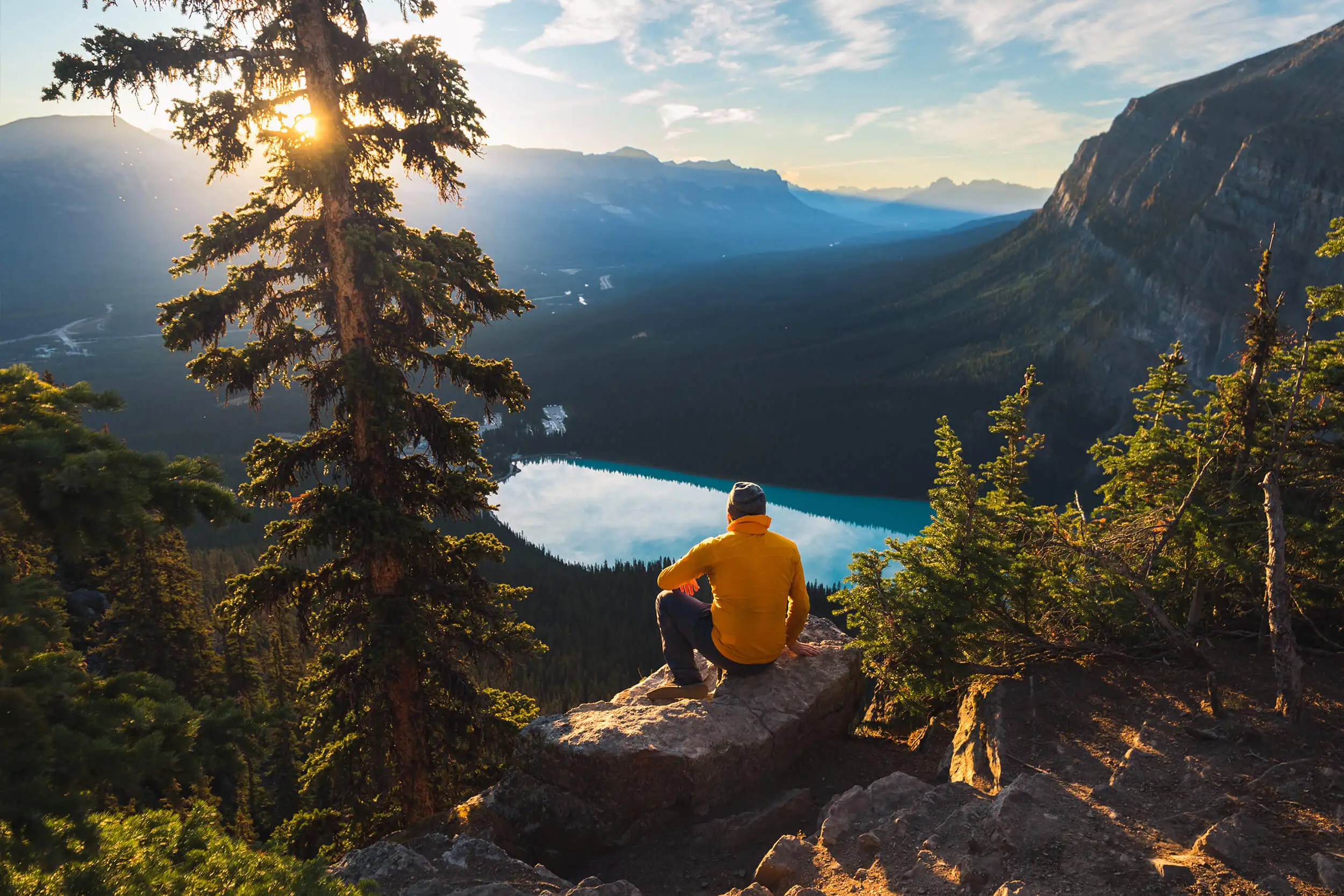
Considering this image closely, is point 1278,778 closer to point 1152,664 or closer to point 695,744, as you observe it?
point 1152,664

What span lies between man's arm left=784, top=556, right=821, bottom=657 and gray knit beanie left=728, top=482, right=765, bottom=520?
2.23 ft

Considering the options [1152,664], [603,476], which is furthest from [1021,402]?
[603,476]

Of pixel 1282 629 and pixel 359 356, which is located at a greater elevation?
pixel 359 356

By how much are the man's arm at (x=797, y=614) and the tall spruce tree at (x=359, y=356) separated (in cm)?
400

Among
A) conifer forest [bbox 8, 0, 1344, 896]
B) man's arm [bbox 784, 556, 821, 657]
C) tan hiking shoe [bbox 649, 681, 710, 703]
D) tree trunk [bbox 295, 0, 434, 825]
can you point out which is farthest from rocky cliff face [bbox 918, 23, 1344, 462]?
tree trunk [bbox 295, 0, 434, 825]

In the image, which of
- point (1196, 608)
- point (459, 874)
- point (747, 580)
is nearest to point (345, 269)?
point (747, 580)

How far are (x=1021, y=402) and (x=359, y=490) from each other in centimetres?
1059

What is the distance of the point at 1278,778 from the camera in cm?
567

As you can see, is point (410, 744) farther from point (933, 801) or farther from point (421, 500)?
point (933, 801)

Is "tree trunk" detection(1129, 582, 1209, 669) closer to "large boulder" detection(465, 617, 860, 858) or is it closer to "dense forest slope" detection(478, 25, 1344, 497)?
"large boulder" detection(465, 617, 860, 858)

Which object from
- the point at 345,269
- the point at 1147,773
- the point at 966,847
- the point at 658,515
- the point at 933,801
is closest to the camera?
the point at 966,847

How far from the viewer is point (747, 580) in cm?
761

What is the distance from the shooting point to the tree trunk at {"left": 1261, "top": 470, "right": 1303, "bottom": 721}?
6.39 m

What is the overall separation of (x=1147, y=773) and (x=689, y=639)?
4566 millimetres
